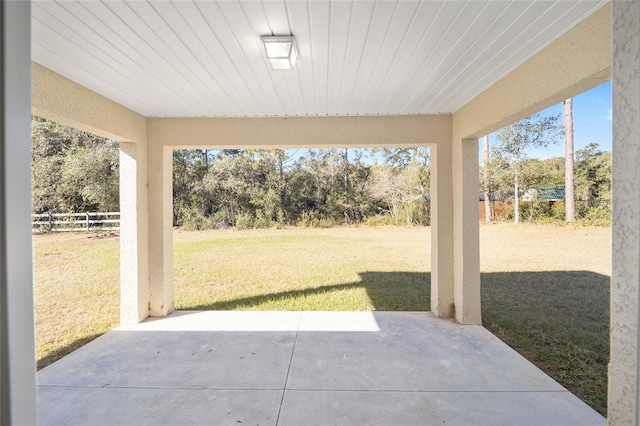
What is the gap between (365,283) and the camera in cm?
616

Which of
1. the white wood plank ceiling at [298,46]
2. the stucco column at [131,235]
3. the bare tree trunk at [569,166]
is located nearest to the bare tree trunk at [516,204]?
the bare tree trunk at [569,166]

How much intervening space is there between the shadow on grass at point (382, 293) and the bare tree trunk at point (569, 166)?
7814mm

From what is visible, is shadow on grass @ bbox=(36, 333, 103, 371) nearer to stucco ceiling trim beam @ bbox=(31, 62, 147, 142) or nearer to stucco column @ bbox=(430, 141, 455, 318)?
stucco ceiling trim beam @ bbox=(31, 62, 147, 142)

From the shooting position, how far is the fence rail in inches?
417

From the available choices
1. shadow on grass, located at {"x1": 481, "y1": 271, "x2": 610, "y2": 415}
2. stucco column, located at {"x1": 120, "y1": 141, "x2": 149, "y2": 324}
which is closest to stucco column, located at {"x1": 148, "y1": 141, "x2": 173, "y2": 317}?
stucco column, located at {"x1": 120, "y1": 141, "x2": 149, "y2": 324}

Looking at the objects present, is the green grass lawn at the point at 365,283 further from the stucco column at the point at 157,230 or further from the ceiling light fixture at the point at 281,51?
the ceiling light fixture at the point at 281,51

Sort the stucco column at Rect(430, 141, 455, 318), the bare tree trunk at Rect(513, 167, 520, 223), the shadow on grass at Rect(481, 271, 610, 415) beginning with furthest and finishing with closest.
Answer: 1. the bare tree trunk at Rect(513, 167, 520, 223)
2. the stucco column at Rect(430, 141, 455, 318)
3. the shadow on grass at Rect(481, 271, 610, 415)

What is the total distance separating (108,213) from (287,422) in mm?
12107

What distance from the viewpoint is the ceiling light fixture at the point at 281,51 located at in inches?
88.3

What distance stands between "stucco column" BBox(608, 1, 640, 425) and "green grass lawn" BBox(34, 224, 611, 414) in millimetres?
1946

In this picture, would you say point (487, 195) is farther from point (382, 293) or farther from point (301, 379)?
point (301, 379)

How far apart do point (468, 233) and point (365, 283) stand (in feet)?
8.78

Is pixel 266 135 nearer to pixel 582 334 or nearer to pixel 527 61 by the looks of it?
pixel 527 61

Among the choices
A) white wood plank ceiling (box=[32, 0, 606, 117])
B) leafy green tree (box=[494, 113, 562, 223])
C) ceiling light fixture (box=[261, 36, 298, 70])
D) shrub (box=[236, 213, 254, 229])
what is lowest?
shrub (box=[236, 213, 254, 229])
